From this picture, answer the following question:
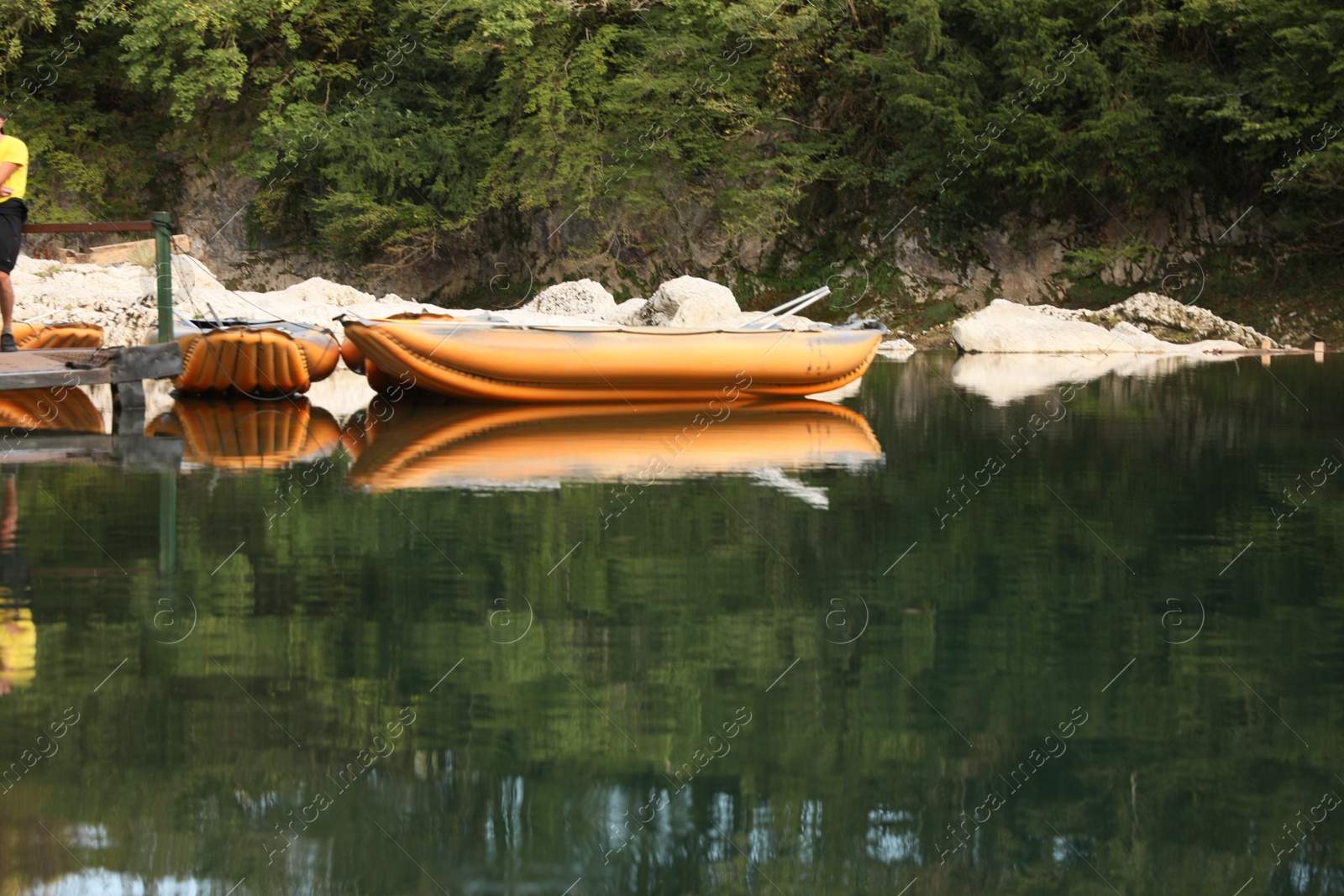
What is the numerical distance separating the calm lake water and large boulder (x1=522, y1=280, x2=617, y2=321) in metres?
14.2

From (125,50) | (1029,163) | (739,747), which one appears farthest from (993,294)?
(739,747)

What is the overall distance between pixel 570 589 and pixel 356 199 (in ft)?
78.9

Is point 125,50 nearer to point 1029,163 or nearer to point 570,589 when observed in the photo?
point 1029,163

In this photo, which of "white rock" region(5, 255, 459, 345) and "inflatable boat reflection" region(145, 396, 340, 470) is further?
"white rock" region(5, 255, 459, 345)

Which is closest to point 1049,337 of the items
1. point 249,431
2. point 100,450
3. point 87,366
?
point 249,431

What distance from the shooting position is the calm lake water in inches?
109

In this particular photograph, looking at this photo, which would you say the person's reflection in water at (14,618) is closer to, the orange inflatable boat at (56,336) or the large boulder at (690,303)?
the orange inflatable boat at (56,336)

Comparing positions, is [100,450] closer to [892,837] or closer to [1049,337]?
[892,837]

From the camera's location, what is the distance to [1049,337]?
2228cm

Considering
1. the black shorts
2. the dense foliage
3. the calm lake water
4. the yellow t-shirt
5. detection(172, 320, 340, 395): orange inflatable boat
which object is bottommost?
the calm lake water

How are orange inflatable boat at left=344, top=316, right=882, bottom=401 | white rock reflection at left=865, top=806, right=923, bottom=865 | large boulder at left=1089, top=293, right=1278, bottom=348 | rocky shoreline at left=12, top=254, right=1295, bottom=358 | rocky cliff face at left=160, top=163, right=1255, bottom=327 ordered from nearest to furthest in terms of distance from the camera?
white rock reflection at left=865, top=806, right=923, bottom=865 < orange inflatable boat at left=344, top=316, right=882, bottom=401 < rocky shoreline at left=12, top=254, right=1295, bottom=358 < large boulder at left=1089, top=293, right=1278, bottom=348 < rocky cliff face at left=160, top=163, right=1255, bottom=327

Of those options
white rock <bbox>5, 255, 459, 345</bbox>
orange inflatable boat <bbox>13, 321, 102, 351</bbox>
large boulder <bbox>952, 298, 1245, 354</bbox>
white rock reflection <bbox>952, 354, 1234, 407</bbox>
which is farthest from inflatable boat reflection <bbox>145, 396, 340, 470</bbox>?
large boulder <bbox>952, 298, 1245, 354</bbox>

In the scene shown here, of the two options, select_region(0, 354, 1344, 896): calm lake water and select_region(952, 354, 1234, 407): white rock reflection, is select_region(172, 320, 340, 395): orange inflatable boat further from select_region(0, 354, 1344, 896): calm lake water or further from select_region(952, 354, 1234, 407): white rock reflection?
select_region(952, 354, 1234, 407): white rock reflection

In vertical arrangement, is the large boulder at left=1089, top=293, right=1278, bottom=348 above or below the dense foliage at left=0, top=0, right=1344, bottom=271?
below
